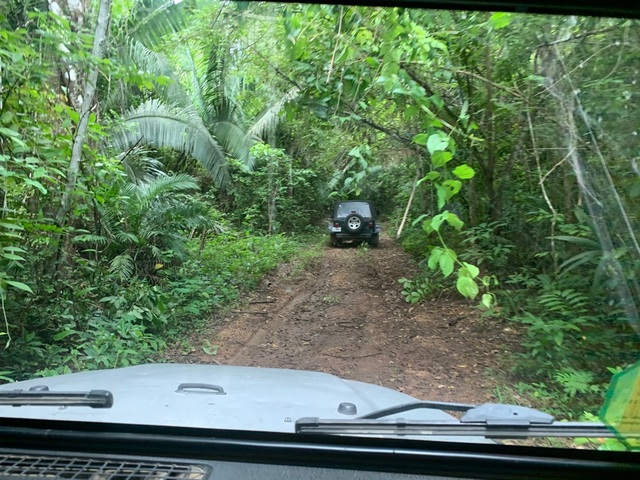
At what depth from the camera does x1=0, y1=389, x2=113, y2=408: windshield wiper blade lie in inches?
84.0

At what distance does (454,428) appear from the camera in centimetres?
192

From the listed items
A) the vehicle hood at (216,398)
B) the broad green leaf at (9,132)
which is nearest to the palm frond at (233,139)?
the broad green leaf at (9,132)

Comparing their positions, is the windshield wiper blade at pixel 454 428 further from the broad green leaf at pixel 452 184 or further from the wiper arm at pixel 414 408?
the broad green leaf at pixel 452 184

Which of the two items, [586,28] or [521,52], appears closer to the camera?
[586,28]

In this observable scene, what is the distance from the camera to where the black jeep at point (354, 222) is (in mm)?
6008

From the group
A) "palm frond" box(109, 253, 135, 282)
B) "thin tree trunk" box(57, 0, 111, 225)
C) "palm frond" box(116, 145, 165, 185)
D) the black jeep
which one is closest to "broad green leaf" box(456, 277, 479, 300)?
the black jeep

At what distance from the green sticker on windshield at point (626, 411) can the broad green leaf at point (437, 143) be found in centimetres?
174

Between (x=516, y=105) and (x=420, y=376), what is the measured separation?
2.72 m

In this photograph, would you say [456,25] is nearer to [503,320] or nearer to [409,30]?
[409,30]

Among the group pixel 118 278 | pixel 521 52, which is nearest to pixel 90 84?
pixel 118 278

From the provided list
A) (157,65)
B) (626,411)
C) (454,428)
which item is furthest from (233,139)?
(626,411)

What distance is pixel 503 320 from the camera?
16.3ft

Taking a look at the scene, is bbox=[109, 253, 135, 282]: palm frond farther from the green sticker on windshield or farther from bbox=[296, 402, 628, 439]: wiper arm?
the green sticker on windshield

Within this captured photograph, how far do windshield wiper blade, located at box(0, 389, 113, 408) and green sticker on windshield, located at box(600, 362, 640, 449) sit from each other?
202 cm
